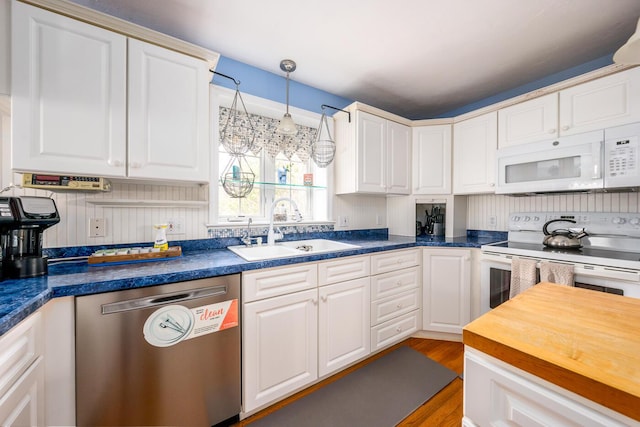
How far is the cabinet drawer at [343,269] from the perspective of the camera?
1.71 m

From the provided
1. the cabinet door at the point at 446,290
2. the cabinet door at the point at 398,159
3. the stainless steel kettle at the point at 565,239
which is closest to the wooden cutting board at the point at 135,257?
the cabinet door at the point at 398,159

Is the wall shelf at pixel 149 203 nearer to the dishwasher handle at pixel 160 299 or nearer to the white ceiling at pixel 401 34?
the dishwasher handle at pixel 160 299

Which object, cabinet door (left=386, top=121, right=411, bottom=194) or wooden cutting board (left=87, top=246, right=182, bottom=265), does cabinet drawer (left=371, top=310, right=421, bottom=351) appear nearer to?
cabinet door (left=386, top=121, right=411, bottom=194)

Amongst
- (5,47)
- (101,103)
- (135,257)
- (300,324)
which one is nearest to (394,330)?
(300,324)

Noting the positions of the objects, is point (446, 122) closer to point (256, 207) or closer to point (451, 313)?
point (451, 313)

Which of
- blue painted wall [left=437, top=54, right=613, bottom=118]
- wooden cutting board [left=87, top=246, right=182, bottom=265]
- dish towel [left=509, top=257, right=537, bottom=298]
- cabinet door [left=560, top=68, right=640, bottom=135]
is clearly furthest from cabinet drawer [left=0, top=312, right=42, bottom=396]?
blue painted wall [left=437, top=54, right=613, bottom=118]

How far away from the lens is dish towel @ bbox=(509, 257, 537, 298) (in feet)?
5.96

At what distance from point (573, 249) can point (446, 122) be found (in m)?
1.54

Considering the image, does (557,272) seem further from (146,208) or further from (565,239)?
(146,208)

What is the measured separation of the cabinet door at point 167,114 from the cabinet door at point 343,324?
3.84ft

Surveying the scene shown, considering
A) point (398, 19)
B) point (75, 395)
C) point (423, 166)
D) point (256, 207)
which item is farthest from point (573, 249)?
point (75, 395)

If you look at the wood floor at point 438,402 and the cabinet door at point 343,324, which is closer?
the wood floor at point 438,402

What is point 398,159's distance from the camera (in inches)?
103

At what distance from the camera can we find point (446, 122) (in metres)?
2.62
